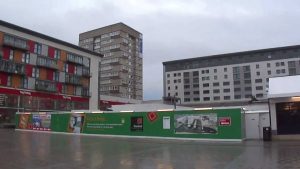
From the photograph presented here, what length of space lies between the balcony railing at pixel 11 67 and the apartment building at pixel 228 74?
60795mm

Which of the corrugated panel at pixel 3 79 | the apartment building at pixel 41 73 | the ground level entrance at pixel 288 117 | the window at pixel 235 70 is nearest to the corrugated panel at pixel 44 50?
the apartment building at pixel 41 73

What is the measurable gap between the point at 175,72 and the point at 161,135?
107m

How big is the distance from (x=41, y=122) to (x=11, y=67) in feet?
89.3

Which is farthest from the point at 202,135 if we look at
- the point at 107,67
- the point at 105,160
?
the point at 107,67

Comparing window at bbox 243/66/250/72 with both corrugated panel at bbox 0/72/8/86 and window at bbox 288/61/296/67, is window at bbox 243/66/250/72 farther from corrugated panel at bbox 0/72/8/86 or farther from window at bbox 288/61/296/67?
corrugated panel at bbox 0/72/8/86

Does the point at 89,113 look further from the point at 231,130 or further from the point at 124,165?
the point at 124,165

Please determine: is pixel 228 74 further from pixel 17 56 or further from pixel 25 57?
pixel 17 56

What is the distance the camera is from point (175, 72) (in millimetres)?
140625

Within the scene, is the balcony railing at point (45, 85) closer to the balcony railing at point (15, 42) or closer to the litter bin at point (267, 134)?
the balcony railing at point (15, 42)

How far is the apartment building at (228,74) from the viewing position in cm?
11762

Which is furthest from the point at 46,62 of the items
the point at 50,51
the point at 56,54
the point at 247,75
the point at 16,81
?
the point at 247,75

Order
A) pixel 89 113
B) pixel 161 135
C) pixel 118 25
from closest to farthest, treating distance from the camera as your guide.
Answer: pixel 161 135 → pixel 89 113 → pixel 118 25

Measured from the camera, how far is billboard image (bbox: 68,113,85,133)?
41.4 meters

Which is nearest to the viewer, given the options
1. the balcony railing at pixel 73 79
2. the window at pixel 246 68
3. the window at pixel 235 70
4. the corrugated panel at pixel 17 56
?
the corrugated panel at pixel 17 56
